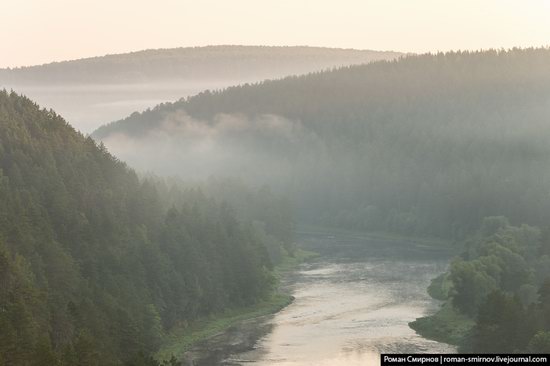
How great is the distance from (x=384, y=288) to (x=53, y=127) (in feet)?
160

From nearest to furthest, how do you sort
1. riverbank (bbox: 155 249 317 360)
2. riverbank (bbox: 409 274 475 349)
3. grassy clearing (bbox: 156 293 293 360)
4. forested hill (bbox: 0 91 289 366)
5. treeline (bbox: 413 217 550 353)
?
forested hill (bbox: 0 91 289 366) → treeline (bbox: 413 217 550 353) → riverbank (bbox: 155 249 317 360) → grassy clearing (bbox: 156 293 293 360) → riverbank (bbox: 409 274 475 349)

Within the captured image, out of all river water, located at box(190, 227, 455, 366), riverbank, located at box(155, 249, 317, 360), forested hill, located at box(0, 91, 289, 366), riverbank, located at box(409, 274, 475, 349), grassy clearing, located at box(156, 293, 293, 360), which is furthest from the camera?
riverbank, located at box(409, 274, 475, 349)

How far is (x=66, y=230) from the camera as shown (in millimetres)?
117312

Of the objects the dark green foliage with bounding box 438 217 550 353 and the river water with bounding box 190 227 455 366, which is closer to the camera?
the dark green foliage with bounding box 438 217 550 353

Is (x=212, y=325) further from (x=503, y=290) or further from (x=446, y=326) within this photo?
(x=503, y=290)

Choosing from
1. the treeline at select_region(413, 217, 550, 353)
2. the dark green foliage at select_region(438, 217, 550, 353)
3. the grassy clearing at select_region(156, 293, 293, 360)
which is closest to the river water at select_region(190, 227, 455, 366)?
the grassy clearing at select_region(156, 293, 293, 360)

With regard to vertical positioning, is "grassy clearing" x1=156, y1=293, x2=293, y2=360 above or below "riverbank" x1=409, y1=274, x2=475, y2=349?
below

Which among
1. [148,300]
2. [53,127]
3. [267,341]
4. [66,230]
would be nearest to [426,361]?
[267,341]

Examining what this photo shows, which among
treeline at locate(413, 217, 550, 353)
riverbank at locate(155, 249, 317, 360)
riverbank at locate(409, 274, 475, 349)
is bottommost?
riverbank at locate(155, 249, 317, 360)

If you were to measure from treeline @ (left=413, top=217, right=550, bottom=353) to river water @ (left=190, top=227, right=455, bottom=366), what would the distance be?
4.60m

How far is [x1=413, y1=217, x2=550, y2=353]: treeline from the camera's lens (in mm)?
95250

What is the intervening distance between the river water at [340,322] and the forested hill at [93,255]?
277 inches

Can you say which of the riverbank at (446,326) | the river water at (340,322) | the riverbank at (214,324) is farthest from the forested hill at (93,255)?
the riverbank at (446,326)

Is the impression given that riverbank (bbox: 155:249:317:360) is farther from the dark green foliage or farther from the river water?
the dark green foliage
